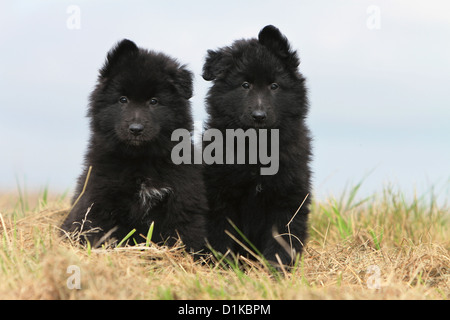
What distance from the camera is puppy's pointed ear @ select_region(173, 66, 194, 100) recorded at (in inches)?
199

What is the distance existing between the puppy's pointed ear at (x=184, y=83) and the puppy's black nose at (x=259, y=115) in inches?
23.2

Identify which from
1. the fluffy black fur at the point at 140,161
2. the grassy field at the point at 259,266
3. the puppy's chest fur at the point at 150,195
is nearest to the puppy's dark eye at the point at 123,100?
the fluffy black fur at the point at 140,161

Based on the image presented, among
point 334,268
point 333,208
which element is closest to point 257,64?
point 334,268

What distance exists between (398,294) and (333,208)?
11.2 ft

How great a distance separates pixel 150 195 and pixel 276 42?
170cm

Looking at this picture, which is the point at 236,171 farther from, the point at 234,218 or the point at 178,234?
the point at 178,234

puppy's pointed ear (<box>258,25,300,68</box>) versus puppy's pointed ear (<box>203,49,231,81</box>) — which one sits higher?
puppy's pointed ear (<box>258,25,300,68</box>)

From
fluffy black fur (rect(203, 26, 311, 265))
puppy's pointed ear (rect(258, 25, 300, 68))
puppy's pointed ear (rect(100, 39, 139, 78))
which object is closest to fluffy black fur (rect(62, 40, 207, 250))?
puppy's pointed ear (rect(100, 39, 139, 78))

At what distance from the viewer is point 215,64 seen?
208 inches

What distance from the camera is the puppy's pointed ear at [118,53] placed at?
→ 5.00 metres

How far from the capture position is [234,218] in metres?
5.23

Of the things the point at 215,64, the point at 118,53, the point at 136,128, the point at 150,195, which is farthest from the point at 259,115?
the point at 118,53

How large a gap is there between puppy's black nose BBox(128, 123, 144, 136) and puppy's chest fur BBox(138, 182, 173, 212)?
430 millimetres

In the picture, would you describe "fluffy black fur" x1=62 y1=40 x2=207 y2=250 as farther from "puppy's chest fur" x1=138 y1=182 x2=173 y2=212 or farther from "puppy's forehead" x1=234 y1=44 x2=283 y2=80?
"puppy's forehead" x1=234 y1=44 x2=283 y2=80
